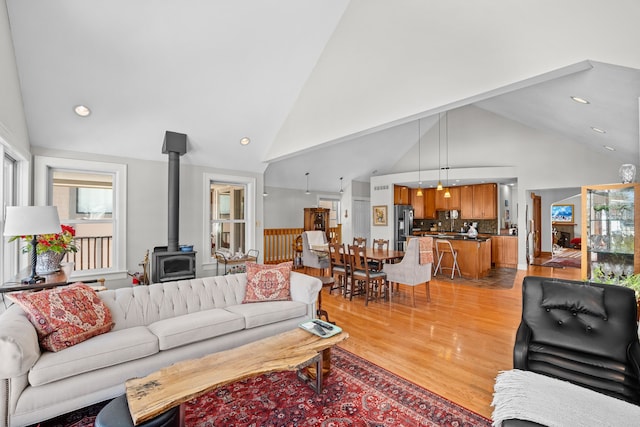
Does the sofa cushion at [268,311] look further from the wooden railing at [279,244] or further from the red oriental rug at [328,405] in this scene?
the wooden railing at [279,244]

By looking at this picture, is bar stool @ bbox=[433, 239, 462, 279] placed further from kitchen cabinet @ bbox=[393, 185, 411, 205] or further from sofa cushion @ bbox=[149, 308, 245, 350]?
sofa cushion @ bbox=[149, 308, 245, 350]

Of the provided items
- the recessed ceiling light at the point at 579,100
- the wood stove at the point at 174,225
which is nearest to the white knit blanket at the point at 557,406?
the recessed ceiling light at the point at 579,100

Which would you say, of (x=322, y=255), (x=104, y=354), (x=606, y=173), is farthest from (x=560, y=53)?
(x=606, y=173)

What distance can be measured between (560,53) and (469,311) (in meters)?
3.35

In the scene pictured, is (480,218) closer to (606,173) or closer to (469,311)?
(606,173)

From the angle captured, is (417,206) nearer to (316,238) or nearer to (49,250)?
(316,238)

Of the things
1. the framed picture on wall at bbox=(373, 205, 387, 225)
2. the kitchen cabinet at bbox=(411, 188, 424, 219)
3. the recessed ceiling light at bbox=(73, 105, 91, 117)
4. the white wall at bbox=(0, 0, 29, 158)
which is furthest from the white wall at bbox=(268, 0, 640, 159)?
the kitchen cabinet at bbox=(411, 188, 424, 219)

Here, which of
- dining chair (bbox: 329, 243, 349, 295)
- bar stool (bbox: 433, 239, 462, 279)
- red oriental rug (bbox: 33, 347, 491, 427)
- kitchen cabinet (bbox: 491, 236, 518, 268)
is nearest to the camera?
red oriental rug (bbox: 33, 347, 491, 427)

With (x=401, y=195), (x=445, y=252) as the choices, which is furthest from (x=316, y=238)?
(x=401, y=195)

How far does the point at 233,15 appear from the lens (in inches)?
137

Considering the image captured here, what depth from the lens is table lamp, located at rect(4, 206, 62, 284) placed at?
253 centimetres

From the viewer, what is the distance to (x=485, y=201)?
346 inches

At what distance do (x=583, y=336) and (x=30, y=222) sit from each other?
4.35 meters

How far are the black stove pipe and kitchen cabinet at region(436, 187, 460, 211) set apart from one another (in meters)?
7.74
